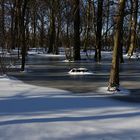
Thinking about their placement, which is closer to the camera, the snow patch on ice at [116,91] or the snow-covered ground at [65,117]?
the snow-covered ground at [65,117]

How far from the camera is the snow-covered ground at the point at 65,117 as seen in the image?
331 inches

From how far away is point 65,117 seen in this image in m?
10.1

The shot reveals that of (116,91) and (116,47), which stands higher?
(116,47)

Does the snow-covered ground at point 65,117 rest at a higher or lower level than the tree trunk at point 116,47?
lower

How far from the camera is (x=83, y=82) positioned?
1875 centimetres

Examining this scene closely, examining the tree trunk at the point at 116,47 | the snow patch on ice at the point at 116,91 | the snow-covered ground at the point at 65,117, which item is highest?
the tree trunk at the point at 116,47

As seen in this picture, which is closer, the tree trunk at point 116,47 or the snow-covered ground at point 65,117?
the snow-covered ground at point 65,117

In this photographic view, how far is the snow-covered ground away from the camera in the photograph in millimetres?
8414

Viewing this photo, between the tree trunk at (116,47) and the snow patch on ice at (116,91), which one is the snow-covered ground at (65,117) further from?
the tree trunk at (116,47)

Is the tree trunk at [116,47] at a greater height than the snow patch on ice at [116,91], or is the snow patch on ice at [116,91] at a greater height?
the tree trunk at [116,47]

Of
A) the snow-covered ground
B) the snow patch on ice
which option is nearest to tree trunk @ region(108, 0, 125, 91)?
the snow patch on ice

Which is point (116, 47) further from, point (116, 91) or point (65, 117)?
point (65, 117)

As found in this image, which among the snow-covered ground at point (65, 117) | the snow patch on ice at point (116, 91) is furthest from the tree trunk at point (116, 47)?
the snow-covered ground at point (65, 117)

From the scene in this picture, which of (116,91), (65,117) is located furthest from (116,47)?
(65,117)
